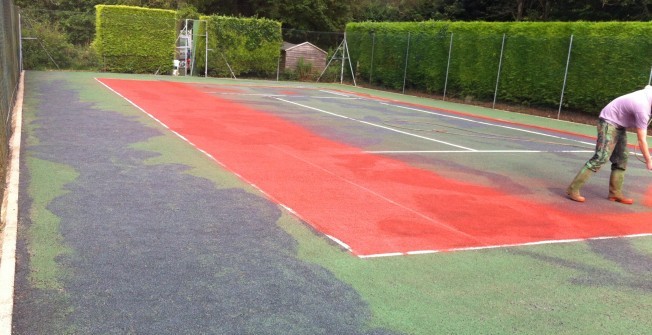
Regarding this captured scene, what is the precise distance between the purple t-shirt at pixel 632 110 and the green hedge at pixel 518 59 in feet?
38.9

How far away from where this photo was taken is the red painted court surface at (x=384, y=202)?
5.77 meters

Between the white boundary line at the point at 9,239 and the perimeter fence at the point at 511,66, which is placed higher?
the perimeter fence at the point at 511,66

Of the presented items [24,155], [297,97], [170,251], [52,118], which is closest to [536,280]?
[170,251]

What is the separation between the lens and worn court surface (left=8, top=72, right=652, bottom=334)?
3799 millimetres

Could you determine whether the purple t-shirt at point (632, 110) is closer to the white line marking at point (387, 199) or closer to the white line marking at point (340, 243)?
the white line marking at point (387, 199)

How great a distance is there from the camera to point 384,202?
22.8 ft

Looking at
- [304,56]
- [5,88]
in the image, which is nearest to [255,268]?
[5,88]

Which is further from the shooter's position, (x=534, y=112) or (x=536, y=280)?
(x=534, y=112)

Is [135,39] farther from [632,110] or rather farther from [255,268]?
[255,268]

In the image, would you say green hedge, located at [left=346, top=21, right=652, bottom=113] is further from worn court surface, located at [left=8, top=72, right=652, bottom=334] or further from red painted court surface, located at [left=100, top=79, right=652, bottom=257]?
worn court surface, located at [left=8, top=72, right=652, bottom=334]

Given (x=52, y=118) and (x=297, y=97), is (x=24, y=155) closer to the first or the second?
(x=52, y=118)

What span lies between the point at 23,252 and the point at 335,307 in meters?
2.75

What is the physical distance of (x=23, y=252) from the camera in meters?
4.58

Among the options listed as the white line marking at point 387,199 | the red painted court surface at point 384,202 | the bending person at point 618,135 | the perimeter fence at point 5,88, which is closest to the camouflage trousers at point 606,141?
the bending person at point 618,135
